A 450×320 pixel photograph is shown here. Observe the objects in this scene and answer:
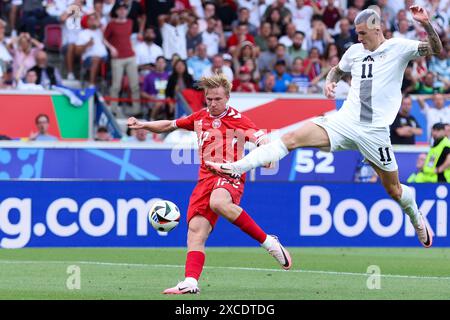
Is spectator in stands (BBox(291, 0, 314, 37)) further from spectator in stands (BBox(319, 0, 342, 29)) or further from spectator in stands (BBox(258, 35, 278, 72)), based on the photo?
spectator in stands (BBox(258, 35, 278, 72))

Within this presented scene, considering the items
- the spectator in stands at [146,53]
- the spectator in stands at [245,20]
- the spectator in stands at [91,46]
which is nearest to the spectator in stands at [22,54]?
the spectator in stands at [91,46]

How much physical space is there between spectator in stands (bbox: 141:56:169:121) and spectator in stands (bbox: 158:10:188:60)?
575mm

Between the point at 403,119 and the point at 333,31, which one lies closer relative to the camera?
the point at 403,119

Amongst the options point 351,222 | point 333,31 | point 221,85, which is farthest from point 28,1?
point 221,85

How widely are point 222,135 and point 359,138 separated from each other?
139 cm

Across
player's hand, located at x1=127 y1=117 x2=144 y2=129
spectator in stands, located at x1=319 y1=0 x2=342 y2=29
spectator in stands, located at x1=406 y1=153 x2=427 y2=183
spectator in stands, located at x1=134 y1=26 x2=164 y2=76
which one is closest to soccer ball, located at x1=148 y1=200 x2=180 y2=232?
player's hand, located at x1=127 y1=117 x2=144 y2=129

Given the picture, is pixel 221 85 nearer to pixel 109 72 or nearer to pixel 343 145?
pixel 343 145

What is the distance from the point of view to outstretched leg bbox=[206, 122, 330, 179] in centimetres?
1110

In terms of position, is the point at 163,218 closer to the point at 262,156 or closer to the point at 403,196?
the point at 262,156

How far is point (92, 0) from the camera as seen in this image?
24047 mm

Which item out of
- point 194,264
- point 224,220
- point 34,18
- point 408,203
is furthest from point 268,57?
point 194,264

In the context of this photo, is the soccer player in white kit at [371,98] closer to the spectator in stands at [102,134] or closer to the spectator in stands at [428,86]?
the spectator in stands at [102,134]

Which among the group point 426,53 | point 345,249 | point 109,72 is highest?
point 426,53

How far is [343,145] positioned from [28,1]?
13374 millimetres
